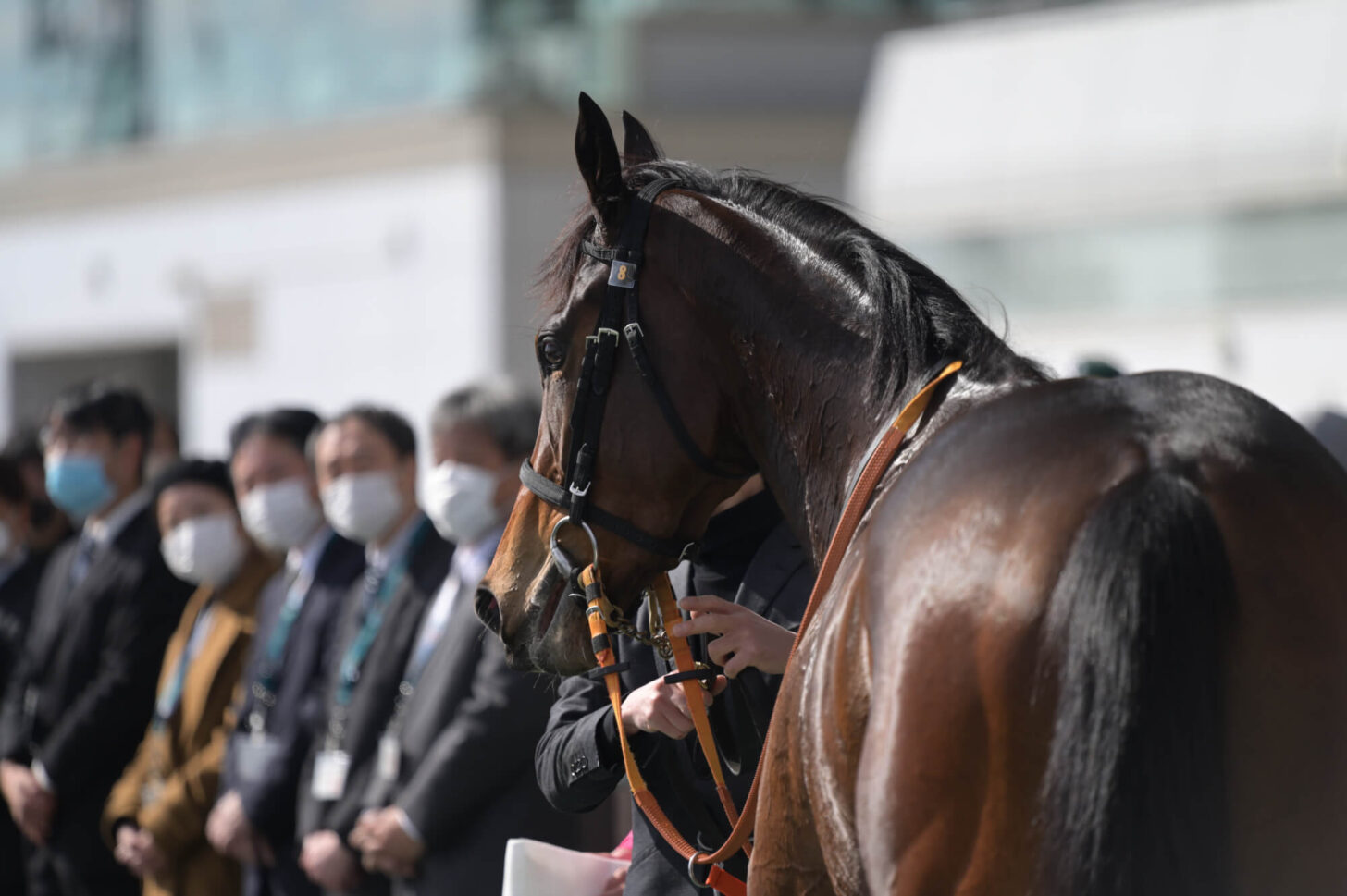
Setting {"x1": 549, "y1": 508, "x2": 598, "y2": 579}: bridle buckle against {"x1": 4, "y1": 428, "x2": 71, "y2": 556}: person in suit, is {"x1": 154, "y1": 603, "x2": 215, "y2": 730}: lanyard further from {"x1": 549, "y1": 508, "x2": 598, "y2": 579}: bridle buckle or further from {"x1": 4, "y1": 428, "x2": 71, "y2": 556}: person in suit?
{"x1": 549, "y1": 508, "x2": 598, "y2": 579}: bridle buckle

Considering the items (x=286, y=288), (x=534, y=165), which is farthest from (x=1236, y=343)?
(x=286, y=288)

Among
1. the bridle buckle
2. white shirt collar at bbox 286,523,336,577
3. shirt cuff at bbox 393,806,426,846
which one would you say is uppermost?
the bridle buckle

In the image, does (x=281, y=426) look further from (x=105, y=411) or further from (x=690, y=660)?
(x=690, y=660)

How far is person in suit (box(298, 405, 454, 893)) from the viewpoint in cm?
462

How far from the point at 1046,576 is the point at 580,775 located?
4.64 ft

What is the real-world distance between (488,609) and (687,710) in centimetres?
38

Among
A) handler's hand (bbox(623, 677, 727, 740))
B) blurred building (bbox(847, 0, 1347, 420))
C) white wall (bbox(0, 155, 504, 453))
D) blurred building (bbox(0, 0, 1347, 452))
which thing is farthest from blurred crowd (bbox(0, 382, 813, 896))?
white wall (bbox(0, 155, 504, 453))

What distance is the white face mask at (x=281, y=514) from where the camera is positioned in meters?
5.50

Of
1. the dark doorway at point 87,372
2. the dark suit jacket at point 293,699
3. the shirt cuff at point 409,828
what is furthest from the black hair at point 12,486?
the dark doorway at point 87,372

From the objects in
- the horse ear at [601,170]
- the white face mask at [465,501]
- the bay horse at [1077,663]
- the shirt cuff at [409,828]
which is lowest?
the shirt cuff at [409,828]

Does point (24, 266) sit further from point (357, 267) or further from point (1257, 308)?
point (1257, 308)

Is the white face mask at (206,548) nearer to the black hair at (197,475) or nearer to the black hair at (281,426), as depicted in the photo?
the black hair at (197,475)

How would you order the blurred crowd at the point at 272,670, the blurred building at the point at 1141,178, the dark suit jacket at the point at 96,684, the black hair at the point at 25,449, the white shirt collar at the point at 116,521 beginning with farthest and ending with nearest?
the blurred building at the point at 1141,178 → the black hair at the point at 25,449 → the white shirt collar at the point at 116,521 → the dark suit jacket at the point at 96,684 → the blurred crowd at the point at 272,670

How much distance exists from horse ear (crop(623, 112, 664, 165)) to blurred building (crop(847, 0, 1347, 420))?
264 inches
